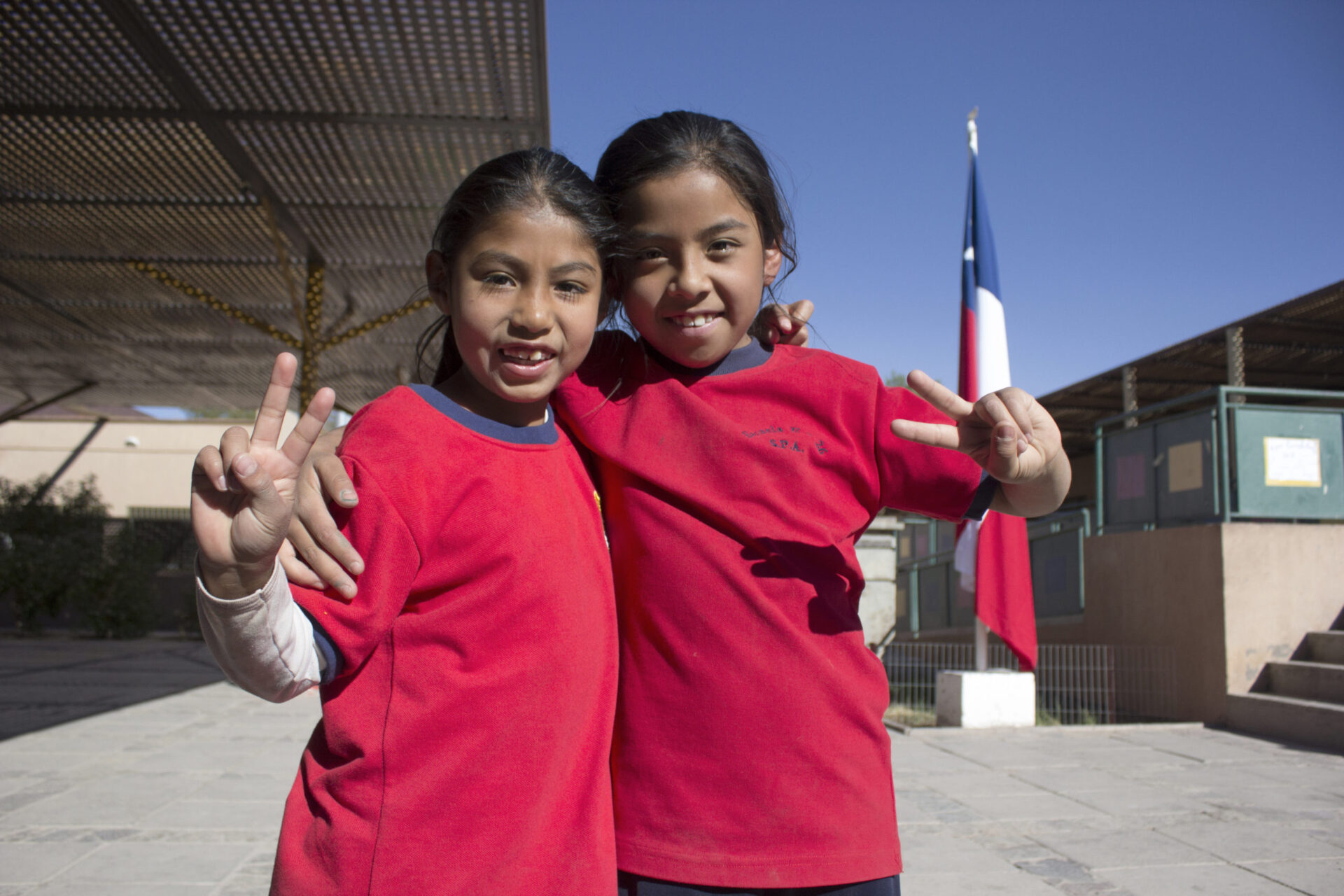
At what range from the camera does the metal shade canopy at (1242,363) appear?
9086 millimetres

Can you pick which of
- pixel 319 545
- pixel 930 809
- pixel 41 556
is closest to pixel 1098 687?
pixel 930 809

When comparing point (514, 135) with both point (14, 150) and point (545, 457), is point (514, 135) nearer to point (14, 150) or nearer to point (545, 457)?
point (14, 150)

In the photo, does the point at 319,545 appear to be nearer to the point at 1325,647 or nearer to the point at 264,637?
the point at 264,637

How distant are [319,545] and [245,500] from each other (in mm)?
143

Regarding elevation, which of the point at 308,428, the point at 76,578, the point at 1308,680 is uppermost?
the point at 308,428

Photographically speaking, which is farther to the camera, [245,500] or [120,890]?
[120,890]

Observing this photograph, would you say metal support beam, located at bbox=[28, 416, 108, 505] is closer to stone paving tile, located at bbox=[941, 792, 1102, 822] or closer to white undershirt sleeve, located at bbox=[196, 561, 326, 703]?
stone paving tile, located at bbox=[941, 792, 1102, 822]

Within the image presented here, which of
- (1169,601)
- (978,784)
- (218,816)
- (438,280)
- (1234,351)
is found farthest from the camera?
(1234,351)

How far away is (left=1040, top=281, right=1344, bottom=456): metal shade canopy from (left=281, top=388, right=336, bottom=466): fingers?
9.81 metres

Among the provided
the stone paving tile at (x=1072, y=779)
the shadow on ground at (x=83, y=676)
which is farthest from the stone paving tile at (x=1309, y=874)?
the shadow on ground at (x=83, y=676)

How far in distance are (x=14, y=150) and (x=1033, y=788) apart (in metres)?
8.05

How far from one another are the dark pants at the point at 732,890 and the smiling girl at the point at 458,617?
0.06 m

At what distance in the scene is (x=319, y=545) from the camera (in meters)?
1.04

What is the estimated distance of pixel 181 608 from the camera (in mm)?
14039
